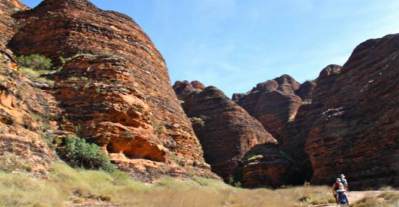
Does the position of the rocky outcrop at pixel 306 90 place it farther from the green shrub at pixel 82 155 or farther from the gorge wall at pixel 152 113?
the green shrub at pixel 82 155

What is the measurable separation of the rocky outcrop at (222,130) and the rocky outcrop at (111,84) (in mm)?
A: 13975

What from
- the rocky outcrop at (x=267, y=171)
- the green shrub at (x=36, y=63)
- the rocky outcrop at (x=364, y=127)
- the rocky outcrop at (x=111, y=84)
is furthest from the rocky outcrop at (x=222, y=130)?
the green shrub at (x=36, y=63)

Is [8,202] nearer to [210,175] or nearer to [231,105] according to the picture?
[210,175]

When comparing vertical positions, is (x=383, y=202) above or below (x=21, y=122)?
below

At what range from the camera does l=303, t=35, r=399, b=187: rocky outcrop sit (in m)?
26.2

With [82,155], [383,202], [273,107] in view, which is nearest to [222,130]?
[273,107]

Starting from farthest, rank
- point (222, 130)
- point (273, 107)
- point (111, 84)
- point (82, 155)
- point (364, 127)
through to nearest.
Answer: point (273, 107)
point (222, 130)
point (364, 127)
point (111, 84)
point (82, 155)

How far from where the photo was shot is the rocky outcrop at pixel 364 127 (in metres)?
26.2

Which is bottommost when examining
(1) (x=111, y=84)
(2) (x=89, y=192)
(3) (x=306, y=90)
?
(2) (x=89, y=192)

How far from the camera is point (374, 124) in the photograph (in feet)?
→ 93.1

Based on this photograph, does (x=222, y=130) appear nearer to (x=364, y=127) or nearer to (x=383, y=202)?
(x=364, y=127)

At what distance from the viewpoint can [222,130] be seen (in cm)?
4419

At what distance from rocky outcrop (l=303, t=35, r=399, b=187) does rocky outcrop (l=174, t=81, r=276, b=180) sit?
854 centimetres

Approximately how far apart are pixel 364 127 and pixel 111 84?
18.0 metres
